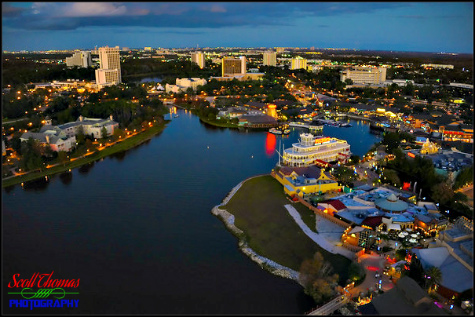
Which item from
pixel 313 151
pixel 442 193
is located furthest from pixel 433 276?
pixel 313 151

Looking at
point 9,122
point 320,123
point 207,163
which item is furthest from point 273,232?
point 9,122

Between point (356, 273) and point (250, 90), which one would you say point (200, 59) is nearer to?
point (250, 90)

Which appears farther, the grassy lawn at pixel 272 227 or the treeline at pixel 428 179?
the treeline at pixel 428 179

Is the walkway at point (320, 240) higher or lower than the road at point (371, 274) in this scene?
higher

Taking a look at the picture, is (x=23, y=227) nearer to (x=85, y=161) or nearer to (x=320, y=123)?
(x=85, y=161)

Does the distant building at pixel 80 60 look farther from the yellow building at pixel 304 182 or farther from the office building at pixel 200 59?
the yellow building at pixel 304 182

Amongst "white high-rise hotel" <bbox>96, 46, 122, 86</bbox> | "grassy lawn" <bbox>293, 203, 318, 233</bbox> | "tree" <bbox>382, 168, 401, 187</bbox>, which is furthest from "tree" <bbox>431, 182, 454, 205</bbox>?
"white high-rise hotel" <bbox>96, 46, 122, 86</bbox>

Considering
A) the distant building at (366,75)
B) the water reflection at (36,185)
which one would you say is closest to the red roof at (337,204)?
the water reflection at (36,185)
